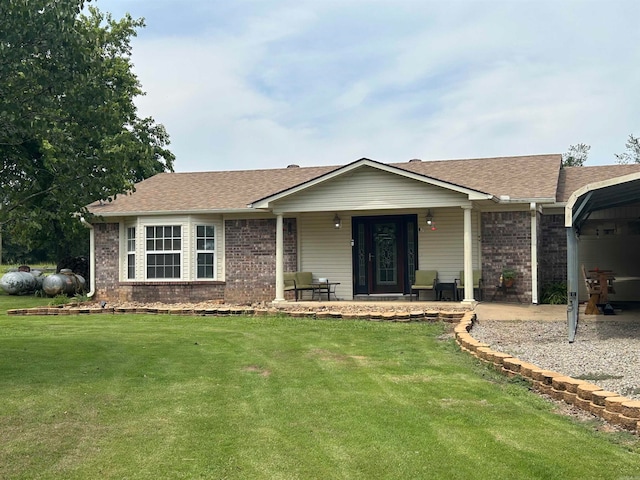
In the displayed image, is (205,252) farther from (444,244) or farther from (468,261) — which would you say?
(468,261)

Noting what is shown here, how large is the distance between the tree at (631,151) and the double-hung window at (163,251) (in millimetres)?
39250

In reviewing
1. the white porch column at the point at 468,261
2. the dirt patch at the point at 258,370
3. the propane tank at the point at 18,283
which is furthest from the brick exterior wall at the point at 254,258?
the propane tank at the point at 18,283

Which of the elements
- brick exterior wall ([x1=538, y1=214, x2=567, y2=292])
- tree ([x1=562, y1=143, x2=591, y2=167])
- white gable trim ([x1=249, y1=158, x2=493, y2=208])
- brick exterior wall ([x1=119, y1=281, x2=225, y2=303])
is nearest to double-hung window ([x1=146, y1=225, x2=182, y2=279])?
brick exterior wall ([x1=119, y1=281, x2=225, y2=303])

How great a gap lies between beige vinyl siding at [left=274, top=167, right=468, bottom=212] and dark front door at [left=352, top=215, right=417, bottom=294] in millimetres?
1868

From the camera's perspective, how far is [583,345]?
30.0 ft

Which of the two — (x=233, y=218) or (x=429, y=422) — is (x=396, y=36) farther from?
(x=429, y=422)

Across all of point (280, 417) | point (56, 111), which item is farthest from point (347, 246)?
point (280, 417)

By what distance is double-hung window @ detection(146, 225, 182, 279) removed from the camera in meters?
17.2

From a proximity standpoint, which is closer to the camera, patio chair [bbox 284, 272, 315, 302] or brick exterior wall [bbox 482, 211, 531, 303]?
brick exterior wall [bbox 482, 211, 531, 303]

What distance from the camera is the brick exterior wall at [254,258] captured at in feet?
54.8

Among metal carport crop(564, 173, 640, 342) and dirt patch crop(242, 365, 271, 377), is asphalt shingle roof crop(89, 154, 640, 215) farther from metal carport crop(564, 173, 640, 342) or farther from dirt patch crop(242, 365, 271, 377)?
dirt patch crop(242, 365, 271, 377)

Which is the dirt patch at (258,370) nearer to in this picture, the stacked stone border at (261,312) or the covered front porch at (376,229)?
the stacked stone border at (261,312)

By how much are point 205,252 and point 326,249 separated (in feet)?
10.7

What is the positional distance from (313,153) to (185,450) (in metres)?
24.8
